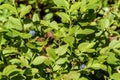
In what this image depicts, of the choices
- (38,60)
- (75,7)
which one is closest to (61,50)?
(38,60)

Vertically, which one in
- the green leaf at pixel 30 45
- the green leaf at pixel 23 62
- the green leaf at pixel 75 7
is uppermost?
the green leaf at pixel 75 7

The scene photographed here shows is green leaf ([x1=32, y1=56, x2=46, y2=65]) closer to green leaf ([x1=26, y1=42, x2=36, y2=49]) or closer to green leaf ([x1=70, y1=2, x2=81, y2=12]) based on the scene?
green leaf ([x1=26, y1=42, x2=36, y2=49])

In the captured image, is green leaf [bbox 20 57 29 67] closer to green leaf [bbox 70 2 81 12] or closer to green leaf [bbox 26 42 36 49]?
green leaf [bbox 26 42 36 49]

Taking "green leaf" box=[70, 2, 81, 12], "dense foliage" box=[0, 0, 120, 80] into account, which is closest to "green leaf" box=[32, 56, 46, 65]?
"dense foliage" box=[0, 0, 120, 80]

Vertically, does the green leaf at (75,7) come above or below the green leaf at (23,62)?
above

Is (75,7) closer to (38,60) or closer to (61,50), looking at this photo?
(61,50)

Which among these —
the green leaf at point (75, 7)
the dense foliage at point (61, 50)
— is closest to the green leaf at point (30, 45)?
the dense foliage at point (61, 50)

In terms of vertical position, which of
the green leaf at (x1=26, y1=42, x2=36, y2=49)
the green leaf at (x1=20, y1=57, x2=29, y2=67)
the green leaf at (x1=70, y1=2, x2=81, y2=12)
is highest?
the green leaf at (x1=70, y1=2, x2=81, y2=12)

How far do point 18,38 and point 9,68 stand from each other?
0.27m

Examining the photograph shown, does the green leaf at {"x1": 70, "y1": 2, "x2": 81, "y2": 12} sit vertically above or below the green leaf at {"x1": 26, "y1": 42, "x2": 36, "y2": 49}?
above

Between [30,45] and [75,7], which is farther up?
[75,7]

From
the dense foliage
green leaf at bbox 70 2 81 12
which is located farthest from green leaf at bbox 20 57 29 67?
green leaf at bbox 70 2 81 12

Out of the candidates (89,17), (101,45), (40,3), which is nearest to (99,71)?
(101,45)

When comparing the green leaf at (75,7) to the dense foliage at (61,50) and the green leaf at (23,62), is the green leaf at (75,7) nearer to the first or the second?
the dense foliage at (61,50)
